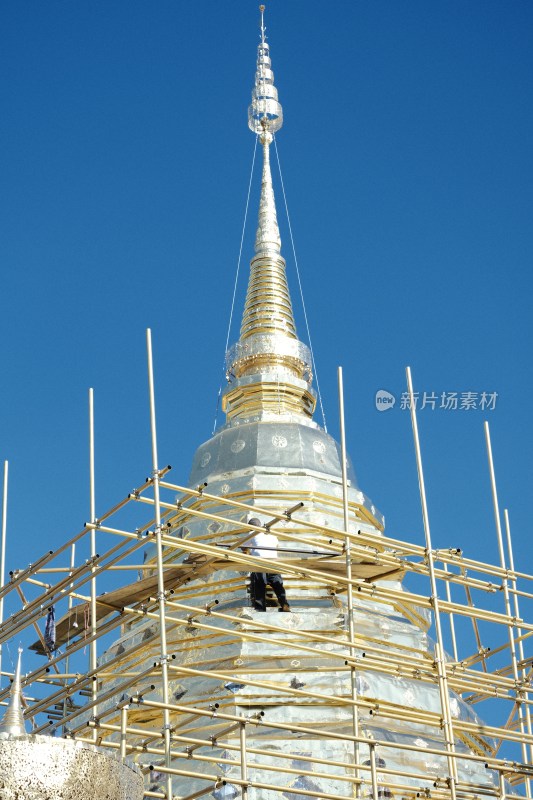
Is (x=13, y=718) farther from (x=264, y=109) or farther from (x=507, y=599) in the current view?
(x=264, y=109)

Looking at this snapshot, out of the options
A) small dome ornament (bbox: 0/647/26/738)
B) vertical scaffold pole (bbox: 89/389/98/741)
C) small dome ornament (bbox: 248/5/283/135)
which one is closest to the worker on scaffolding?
vertical scaffold pole (bbox: 89/389/98/741)

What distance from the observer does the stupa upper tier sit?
26.8 metres

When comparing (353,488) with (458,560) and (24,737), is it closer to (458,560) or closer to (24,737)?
(458,560)

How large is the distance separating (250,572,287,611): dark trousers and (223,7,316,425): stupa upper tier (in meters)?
5.59

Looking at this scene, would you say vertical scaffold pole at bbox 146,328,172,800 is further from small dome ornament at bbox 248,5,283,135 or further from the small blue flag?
small dome ornament at bbox 248,5,283,135

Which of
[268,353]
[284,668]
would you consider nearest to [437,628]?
[284,668]

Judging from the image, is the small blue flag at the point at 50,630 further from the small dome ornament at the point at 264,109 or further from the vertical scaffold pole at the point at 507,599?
the small dome ornament at the point at 264,109

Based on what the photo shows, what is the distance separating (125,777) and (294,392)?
58.3 feet

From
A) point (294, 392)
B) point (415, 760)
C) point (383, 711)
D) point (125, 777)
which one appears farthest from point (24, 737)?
point (294, 392)

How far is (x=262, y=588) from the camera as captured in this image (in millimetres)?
20562

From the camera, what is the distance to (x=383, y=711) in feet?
57.5

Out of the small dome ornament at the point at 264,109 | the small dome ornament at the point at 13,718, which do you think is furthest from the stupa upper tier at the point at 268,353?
the small dome ornament at the point at 13,718

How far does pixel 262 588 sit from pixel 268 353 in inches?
309

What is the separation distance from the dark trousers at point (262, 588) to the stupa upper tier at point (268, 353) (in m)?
5.59
